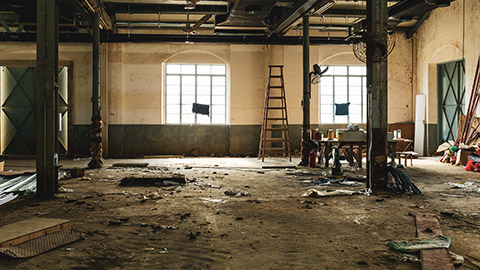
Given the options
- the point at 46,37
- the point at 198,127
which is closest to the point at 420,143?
the point at 198,127

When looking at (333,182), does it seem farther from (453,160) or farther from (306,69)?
(453,160)

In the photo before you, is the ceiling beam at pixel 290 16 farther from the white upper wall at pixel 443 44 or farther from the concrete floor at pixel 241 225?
the white upper wall at pixel 443 44

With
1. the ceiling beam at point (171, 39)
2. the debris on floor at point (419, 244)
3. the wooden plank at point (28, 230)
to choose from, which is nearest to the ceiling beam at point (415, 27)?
the ceiling beam at point (171, 39)

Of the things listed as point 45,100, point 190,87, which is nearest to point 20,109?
point 190,87

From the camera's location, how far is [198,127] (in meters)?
12.9

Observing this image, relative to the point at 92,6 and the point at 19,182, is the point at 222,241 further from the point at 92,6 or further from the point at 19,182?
the point at 92,6

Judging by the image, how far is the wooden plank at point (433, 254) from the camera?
2842 mm

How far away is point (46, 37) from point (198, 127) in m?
7.57

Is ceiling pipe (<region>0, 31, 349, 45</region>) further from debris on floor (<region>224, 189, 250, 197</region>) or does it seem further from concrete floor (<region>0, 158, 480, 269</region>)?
debris on floor (<region>224, 189, 250, 197</region>)

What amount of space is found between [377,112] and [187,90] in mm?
Result: 7958

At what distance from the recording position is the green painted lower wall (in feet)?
41.0

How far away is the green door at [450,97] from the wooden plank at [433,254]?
9413 mm

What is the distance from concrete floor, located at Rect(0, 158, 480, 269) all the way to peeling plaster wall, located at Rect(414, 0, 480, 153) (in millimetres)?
5641

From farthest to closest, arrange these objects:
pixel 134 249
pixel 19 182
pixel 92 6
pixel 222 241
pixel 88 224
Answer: pixel 92 6 → pixel 19 182 → pixel 88 224 → pixel 222 241 → pixel 134 249
